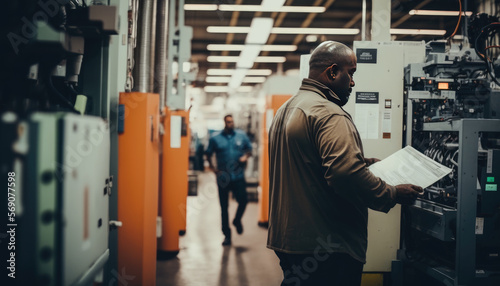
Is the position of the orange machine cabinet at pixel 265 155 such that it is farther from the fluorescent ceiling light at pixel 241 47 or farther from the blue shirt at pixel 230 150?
the fluorescent ceiling light at pixel 241 47

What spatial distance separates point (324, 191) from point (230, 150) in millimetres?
4212

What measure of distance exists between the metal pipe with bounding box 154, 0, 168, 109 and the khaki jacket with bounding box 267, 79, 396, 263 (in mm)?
3078

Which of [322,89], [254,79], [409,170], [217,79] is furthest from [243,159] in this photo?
[217,79]

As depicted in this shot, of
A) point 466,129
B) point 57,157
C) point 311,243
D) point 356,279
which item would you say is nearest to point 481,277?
point 466,129

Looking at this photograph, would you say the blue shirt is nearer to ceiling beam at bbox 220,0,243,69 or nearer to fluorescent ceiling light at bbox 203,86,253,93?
ceiling beam at bbox 220,0,243,69

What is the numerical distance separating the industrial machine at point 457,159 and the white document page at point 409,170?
56cm

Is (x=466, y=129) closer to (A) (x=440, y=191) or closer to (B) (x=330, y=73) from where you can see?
(A) (x=440, y=191)

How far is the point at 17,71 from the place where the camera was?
1.82 m

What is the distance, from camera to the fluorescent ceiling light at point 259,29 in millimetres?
7341

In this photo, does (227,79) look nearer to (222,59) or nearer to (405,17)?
(222,59)

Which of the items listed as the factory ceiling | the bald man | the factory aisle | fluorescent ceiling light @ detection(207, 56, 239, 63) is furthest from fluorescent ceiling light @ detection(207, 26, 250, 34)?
the bald man

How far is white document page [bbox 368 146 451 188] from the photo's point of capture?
2.10 m

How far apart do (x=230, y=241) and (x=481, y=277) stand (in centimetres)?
340

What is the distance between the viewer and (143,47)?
4027 mm
